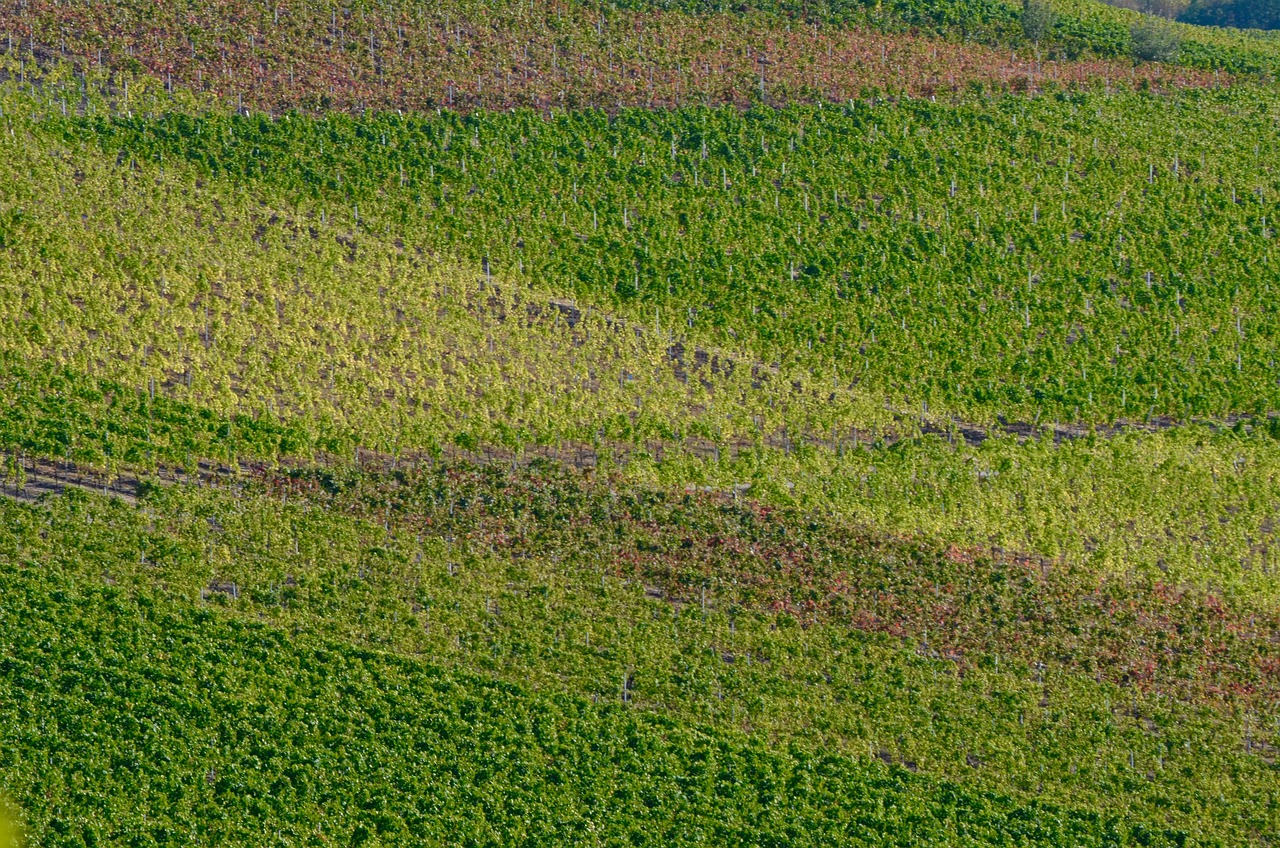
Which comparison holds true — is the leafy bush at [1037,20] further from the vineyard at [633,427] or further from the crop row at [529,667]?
the crop row at [529,667]

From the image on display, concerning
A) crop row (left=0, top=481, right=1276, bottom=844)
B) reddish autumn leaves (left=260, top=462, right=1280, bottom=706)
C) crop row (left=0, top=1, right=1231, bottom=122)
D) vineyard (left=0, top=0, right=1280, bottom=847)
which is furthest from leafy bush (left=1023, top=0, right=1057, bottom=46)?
crop row (left=0, top=481, right=1276, bottom=844)

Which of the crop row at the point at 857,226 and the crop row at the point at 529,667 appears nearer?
the crop row at the point at 529,667

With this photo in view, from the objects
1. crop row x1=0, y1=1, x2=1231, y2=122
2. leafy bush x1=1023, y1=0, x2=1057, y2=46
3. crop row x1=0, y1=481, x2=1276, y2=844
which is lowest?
crop row x1=0, y1=481, x2=1276, y2=844

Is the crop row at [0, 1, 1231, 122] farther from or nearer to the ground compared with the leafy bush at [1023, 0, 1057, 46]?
nearer to the ground

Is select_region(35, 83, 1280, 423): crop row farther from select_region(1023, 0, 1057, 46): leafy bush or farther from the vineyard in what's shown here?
select_region(1023, 0, 1057, 46): leafy bush

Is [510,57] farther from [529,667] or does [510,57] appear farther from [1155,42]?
[529,667]

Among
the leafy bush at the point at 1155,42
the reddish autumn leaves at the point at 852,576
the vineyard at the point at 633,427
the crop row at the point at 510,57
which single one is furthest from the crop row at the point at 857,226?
the reddish autumn leaves at the point at 852,576

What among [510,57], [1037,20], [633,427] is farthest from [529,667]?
[1037,20]

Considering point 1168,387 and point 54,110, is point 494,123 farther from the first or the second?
point 1168,387
